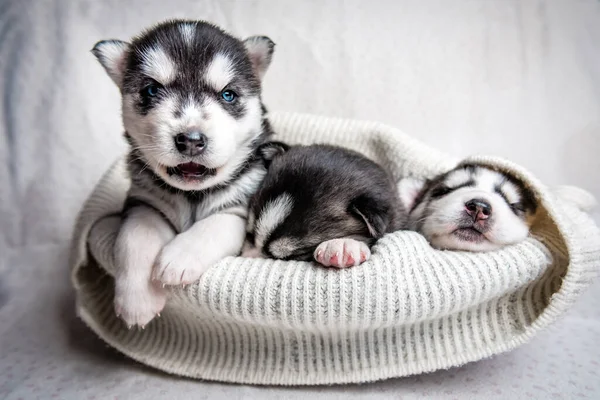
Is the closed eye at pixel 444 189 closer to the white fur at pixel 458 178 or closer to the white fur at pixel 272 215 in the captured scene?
the white fur at pixel 458 178

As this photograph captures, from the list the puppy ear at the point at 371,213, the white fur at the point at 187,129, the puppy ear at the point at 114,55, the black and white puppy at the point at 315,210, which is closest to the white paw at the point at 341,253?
the black and white puppy at the point at 315,210

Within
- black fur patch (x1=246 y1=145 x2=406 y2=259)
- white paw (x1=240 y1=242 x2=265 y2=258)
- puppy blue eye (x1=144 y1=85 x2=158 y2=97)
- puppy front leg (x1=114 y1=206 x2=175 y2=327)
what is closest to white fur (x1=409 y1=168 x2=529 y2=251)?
black fur patch (x1=246 y1=145 x2=406 y2=259)

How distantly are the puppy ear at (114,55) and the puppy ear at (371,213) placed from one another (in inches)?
40.5

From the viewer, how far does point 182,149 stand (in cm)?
177

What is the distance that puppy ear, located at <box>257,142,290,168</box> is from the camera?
224 cm

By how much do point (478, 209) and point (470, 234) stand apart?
10 centimetres

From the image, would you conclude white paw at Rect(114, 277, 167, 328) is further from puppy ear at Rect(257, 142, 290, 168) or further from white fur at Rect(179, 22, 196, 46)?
white fur at Rect(179, 22, 196, 46)

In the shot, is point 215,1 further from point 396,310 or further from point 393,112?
point 396,310

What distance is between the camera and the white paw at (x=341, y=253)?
177 centimetres

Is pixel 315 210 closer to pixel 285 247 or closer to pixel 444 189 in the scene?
pixel 285 247

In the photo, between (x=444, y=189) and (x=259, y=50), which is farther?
(x=444, y=189)

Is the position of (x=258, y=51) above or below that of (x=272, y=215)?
above

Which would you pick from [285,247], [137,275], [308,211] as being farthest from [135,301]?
[308,211]

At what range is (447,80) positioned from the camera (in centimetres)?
341
